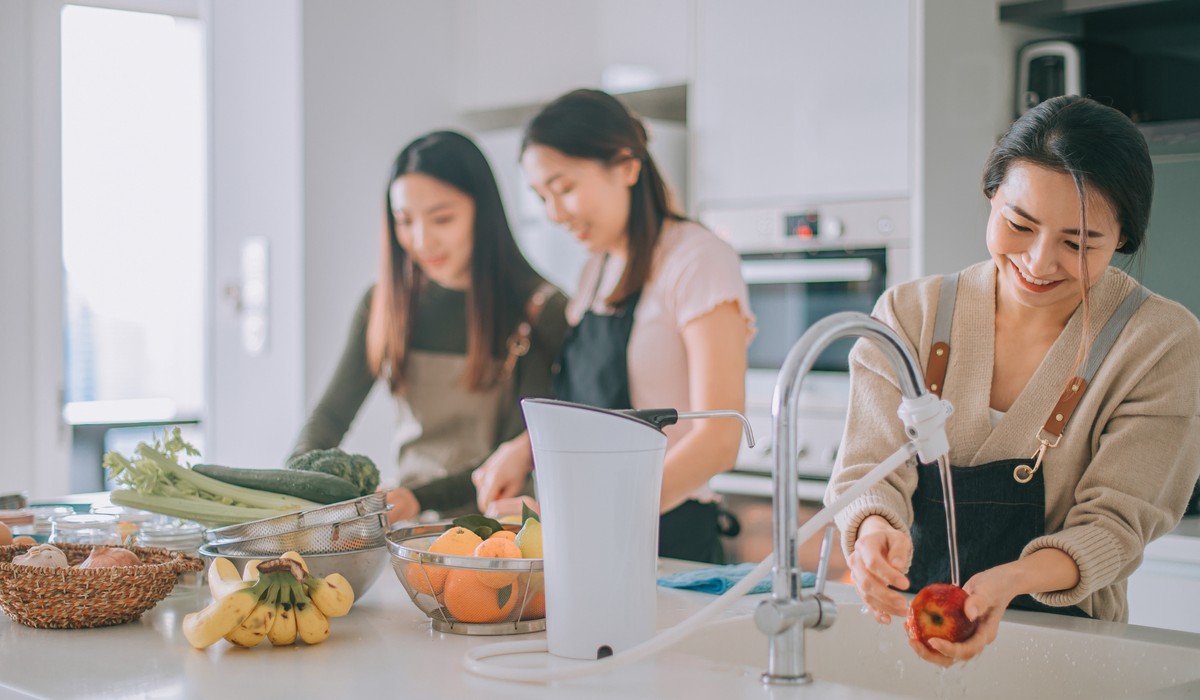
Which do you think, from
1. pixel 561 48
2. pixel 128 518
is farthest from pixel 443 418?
pixel 128 518

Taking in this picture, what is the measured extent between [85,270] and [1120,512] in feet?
12.8

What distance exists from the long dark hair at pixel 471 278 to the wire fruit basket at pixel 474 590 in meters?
1.67

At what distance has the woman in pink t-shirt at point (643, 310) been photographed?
234 cm

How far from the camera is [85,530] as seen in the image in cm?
155

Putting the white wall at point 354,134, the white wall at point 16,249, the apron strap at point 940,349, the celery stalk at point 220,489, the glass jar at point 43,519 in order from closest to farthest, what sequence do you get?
the celery stalk at point 220,489
the apron strap at point 940,349
the glass jar at point 43,519
the white wall at point 354,134
the white wall at point 16,249

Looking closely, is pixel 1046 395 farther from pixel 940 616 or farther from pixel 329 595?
pixel 329 595

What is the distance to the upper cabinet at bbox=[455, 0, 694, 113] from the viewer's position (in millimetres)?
3240

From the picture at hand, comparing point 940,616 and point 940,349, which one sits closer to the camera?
point 940,616

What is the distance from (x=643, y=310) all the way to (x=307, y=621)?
130 centimetres

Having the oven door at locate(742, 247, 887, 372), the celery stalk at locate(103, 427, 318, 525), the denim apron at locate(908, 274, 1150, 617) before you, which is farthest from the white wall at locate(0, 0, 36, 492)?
the denim apron at locate(908, 274, 1150, 617)

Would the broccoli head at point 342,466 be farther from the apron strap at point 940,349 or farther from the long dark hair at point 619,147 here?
the long dark hair at point 619,147

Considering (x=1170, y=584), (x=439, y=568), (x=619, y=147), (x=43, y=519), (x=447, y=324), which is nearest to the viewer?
(x=439, y=568)

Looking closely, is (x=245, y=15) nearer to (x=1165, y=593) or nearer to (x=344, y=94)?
(x=344, y=94)

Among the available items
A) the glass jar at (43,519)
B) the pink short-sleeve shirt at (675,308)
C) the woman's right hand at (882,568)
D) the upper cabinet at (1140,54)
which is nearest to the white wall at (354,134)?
the pink short-sleeve shirt at (675,308)
